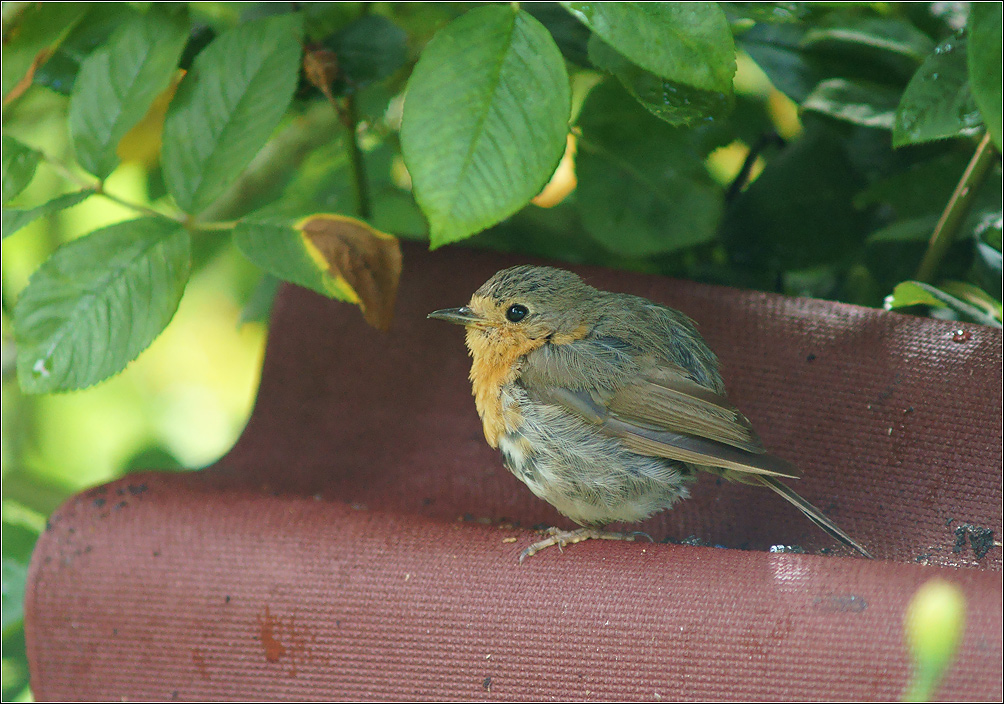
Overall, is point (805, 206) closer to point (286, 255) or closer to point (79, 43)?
point (286, 255)

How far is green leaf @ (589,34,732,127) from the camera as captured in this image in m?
1.41

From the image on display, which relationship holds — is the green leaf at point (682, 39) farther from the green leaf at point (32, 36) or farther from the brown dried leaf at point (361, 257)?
Result: the green leaf at point (32, 36)

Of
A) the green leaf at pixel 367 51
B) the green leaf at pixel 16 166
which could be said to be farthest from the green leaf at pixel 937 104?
the green leaf at pixel 16 166

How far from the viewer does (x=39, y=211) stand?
1.43 meters

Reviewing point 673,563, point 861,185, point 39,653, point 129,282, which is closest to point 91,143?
point 129,282

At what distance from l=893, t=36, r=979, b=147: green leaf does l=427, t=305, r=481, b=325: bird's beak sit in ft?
2.75

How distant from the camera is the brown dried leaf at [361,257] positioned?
5.00 ft

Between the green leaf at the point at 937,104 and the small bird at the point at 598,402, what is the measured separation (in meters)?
0.53

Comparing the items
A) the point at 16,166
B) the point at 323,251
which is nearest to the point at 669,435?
the point at 323,251

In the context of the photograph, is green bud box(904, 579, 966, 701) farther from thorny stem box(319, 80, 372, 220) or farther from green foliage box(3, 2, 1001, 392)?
thorny stem box(319, 80, 372, 220)

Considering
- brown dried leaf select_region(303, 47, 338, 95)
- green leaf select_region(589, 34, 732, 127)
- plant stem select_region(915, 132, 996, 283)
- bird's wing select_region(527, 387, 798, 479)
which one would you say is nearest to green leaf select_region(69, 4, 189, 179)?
brown dried leaf select_region(303, 47, 338, 95)

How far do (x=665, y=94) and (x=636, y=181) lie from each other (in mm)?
416

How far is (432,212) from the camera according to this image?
1221 millimetres

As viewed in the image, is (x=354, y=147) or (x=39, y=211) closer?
(x=39, y=211)
